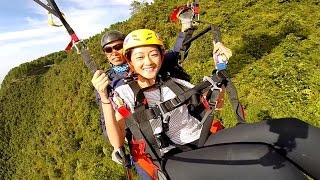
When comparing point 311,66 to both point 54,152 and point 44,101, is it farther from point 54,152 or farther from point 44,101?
point 44,101

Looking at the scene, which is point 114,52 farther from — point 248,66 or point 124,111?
point 248,66

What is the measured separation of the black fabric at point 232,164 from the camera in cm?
397

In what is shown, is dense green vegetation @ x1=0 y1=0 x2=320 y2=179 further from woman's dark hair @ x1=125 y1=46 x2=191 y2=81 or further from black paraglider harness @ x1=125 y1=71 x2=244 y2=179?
black paraglider harness @ x1=125 y1=71 x2=244 y2=179

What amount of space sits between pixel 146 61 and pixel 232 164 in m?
1.58

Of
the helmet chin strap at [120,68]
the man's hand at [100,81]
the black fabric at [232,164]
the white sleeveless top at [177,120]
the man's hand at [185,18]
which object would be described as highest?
the man's hand at [185,18]

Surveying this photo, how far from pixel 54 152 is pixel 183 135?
197 ft

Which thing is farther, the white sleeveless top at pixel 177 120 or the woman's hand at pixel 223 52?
the woman's hand at pixel 223 52

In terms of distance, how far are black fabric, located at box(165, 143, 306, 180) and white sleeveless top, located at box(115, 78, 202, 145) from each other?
444 millimetres

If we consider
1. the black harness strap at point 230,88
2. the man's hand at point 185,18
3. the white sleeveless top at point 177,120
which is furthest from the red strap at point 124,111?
the man's hand at point 185,18

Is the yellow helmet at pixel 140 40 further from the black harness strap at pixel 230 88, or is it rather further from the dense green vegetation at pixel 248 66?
the dense green vegetation at pixel 248 66

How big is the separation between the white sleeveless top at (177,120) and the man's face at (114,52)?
244cm

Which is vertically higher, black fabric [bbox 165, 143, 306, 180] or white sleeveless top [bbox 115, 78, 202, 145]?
white sleeveless top [bbox 115, 78, 202, 145]

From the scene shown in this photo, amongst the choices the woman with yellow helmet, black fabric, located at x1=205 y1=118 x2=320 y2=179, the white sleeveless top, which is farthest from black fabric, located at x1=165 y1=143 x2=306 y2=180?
the white sleeveless top

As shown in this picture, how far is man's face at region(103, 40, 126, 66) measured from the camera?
7.44m
